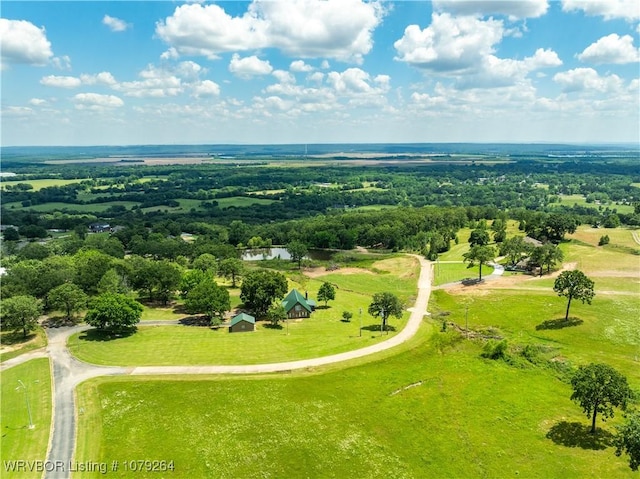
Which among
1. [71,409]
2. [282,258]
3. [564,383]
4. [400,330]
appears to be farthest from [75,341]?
[282,258]

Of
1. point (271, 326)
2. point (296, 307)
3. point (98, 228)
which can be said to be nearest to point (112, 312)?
point (271, 326)

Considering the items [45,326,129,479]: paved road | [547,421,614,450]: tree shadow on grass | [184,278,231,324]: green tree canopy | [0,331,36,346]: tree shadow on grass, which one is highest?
[184,278,231,324]: green tree canopy

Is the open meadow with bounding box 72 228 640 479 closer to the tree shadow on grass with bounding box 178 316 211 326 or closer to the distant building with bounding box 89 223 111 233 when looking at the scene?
the tree shadow on grass with bounding box 178 316 211 326

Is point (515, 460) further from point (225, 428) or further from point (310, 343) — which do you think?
point (310, 343)

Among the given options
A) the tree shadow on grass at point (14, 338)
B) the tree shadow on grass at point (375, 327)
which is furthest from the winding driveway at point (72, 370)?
the tree shadow on grass at point (14, 338)

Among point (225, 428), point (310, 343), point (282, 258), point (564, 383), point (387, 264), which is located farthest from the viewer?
point (282, 258)

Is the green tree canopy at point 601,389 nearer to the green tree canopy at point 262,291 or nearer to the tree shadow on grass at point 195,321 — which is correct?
the green tree canopy at point 262,291

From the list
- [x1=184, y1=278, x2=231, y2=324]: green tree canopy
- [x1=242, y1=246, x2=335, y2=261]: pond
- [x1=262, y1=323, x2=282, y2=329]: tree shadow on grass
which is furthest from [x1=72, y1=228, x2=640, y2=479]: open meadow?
[x1=242, y1=246, x2=335, y2=261]: pond
